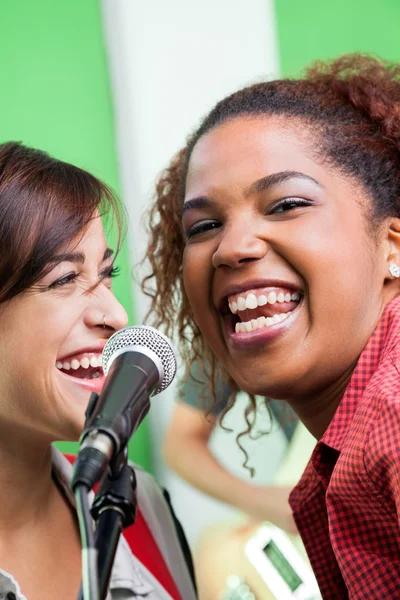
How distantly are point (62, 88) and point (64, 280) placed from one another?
0.92 meters

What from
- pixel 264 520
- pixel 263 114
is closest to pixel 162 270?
pixel 263 114

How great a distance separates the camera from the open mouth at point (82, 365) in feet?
5.33

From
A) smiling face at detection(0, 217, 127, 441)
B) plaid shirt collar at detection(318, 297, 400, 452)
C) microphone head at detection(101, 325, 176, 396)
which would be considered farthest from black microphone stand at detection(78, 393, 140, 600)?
smiling face at detection(0, 217, 127, 441)

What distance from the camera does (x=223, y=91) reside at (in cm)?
255

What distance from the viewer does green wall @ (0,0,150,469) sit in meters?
2.31

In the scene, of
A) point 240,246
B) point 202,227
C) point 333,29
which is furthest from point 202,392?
point 333,29

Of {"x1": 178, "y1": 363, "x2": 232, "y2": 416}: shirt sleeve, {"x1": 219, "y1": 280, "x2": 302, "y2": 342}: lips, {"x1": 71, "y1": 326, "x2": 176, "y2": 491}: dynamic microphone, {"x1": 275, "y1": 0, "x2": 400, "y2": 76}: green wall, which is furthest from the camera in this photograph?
{"x1": 275, "y1": 0, "x2": 400, "y2": 76}: green wall

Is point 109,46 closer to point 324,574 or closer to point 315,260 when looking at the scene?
point 315,260

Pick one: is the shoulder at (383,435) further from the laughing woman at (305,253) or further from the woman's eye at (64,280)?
the woman's eye at (64,280)

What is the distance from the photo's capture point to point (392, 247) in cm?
157

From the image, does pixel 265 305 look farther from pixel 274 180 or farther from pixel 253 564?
pixel 253 564

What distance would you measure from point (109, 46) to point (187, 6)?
31cm

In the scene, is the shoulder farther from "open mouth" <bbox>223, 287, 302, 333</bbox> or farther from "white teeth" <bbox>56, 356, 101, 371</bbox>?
"white teeth" <bbox>56, 356, 101, 371</bbox>

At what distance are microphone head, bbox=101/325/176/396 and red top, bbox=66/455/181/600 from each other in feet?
3.13
